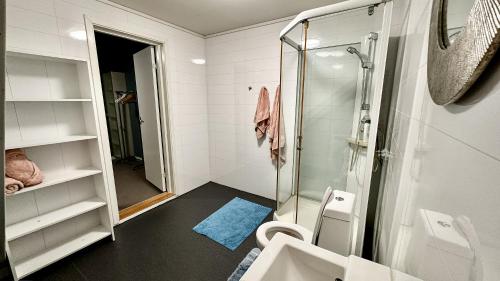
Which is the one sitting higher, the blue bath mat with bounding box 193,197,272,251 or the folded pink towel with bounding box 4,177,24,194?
the folded pink towel with bounding box 4,177,24,194

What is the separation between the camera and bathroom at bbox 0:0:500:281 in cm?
39

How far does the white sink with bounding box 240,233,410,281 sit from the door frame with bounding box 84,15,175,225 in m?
1.82

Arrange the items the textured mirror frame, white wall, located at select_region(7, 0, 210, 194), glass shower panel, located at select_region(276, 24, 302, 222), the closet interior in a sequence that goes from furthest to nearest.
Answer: the closet interior < glass shower panel, located at select_region(276, 24, 302, 222) < white wall, located at select_region(7, 0, 210, 194) < the textured mirror frame

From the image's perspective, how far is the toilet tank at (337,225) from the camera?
3.86ft

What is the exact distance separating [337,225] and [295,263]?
452 mm

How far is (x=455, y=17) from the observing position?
17.2 inches

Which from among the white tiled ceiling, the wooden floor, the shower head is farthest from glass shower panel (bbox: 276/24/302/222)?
the wooden floor

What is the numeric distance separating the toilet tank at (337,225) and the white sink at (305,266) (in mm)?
385

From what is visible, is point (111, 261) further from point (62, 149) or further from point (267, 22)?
point (267, 22)

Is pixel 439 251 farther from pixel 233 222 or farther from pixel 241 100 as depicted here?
pixel 241 100

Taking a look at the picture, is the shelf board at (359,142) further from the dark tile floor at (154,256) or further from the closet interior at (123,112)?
the closet interior at (123,112)

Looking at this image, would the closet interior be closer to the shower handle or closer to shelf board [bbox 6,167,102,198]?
shelf board [bbox 6,167,102,198]

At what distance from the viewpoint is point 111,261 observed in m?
1.77

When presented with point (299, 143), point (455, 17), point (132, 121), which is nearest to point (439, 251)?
point (455, 17)
